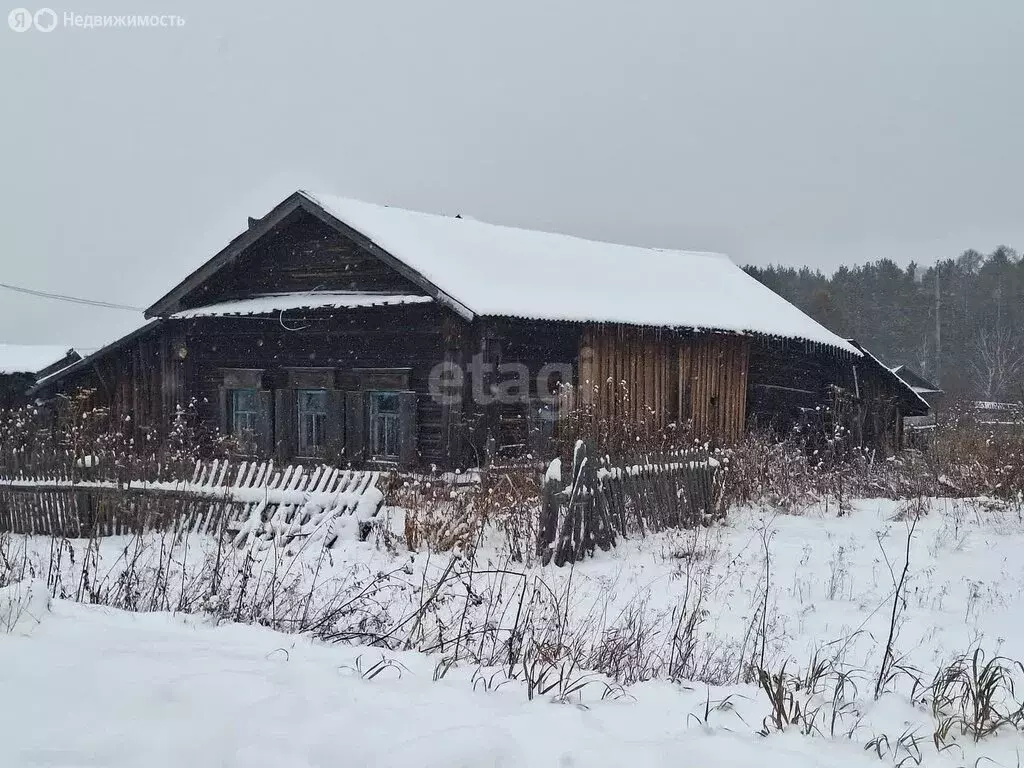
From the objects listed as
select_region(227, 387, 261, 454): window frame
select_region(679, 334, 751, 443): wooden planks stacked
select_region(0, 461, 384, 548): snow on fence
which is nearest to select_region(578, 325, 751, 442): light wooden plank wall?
select_region(679, 334, 751, 443): wooden planks stacked

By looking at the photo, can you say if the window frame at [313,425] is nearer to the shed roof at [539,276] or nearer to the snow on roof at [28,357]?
the shed roof at [539,276]

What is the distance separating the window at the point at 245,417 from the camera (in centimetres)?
1352

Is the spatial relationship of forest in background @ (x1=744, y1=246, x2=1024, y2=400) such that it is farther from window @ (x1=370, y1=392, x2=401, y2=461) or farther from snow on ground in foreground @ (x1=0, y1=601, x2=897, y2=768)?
snow on ground in foreground @ (x1=0, y1=601, x2=897, y2=768)

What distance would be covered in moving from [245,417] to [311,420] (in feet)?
4.40

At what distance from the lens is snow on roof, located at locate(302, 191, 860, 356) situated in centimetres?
1152

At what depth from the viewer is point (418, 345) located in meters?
12.1

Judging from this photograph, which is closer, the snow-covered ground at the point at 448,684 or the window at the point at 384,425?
the snow-covered ground at the point at 448,684

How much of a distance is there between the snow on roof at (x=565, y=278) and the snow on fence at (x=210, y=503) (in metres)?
3.32

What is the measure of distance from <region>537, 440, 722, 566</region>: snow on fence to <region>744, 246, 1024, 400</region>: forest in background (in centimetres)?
4563

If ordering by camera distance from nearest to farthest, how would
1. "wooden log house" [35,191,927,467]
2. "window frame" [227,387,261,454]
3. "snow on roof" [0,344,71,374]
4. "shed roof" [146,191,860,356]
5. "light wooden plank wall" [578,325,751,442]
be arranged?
"shed roof" [146,191,860,356], "wooden log house" [35,191,927,467], "light wooden plank wall" [578,325,751,442], "window frame" [227,387,261,454], "snow on roof" [0,344,71,374]

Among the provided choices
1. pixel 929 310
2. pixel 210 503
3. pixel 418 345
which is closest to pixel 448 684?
pixel 210 503

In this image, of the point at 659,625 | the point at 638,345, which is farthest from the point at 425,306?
the point at 659,625

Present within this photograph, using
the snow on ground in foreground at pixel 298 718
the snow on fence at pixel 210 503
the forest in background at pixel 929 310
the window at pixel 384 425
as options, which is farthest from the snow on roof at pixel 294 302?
the forest in background at pixel 929 310

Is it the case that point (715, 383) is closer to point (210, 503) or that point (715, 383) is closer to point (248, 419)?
point (248, 419)
